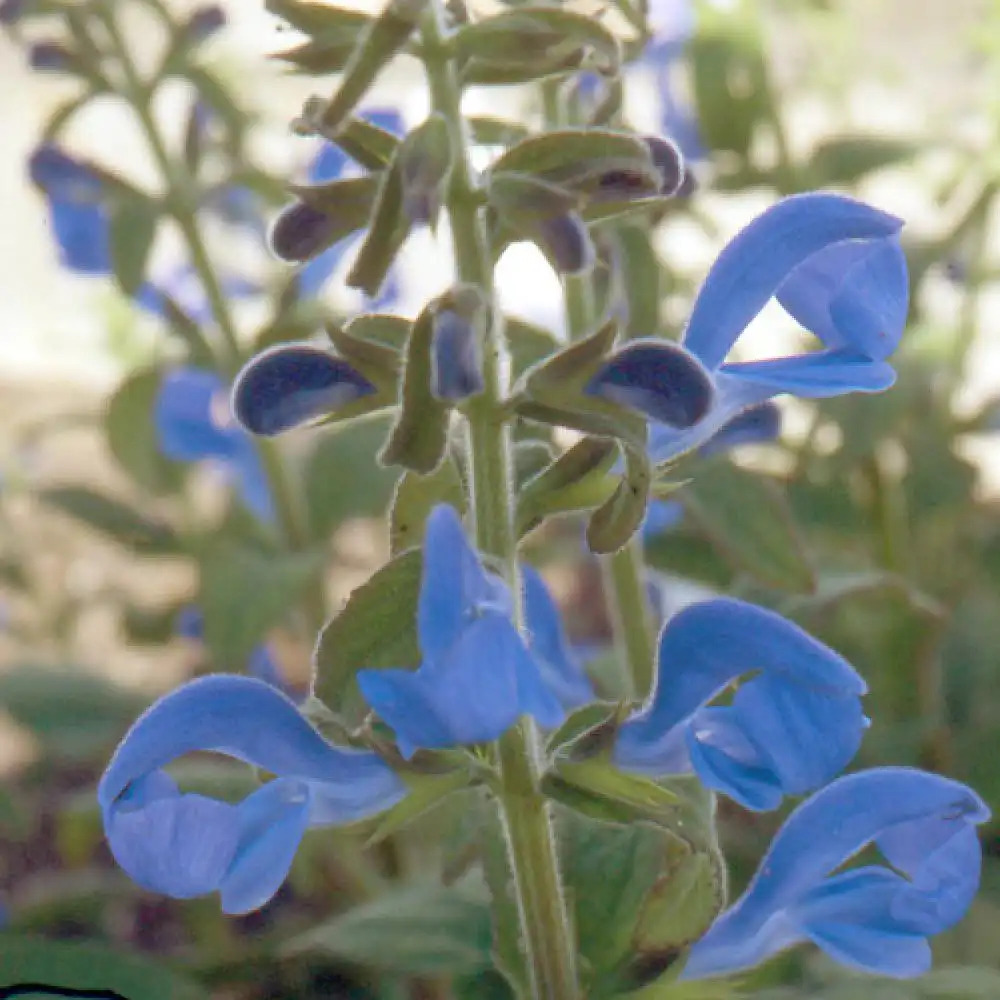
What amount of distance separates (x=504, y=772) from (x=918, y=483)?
1346 mm

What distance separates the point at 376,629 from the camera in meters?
0.82

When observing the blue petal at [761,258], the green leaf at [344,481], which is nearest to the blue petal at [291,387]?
the blue petal at [761,258]

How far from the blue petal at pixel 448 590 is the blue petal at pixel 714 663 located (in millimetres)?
161

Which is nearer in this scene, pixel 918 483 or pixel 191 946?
pixel 918 483

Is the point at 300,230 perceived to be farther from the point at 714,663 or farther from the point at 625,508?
the point at 714,663

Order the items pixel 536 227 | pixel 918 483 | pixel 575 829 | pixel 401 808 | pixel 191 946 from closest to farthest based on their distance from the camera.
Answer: pixel 536 227 < pixel 401 808 < pixel 575 829 < pixel 918 483 < pixel 191 946

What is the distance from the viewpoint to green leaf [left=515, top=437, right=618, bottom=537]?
833 mm

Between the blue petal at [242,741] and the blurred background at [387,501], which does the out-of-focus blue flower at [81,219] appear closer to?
the blurred background at [387,501]

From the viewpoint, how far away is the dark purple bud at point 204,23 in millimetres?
1676

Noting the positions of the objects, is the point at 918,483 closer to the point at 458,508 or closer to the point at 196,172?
the point at 196,172

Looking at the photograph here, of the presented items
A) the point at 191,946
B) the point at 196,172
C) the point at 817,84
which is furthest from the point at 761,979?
the point at 817,84

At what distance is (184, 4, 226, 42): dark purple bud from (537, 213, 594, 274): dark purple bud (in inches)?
41.4

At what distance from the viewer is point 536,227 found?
0.76 m

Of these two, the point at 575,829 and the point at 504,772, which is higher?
the point at 504,772
